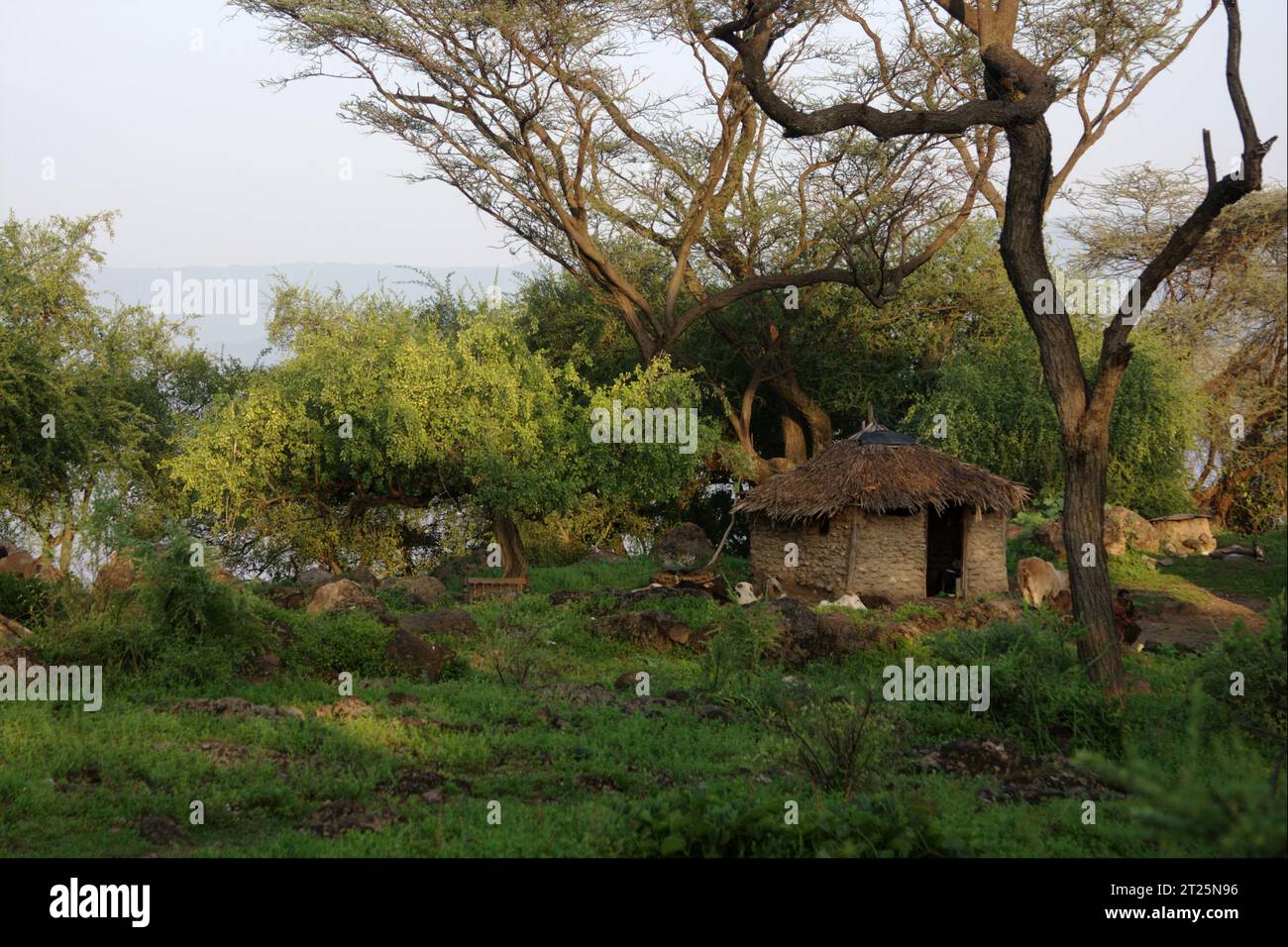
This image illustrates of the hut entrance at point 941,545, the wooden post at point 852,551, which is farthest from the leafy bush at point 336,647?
the hut entrance at point 941,545

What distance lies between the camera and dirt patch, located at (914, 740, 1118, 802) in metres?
7.77

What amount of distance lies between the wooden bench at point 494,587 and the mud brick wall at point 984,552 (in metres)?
7.12

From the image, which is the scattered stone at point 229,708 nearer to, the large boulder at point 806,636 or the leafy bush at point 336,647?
the leafy bush at point 336,647

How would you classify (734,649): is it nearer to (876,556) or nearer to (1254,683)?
(1254,683)

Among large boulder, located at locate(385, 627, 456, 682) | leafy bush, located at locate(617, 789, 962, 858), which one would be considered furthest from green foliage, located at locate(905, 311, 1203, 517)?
leafy bush, located at locate(617, 789, 962, 858)

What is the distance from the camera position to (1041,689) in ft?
31.2

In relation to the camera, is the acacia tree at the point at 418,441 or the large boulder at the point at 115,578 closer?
the large boulder at the point at 115,578

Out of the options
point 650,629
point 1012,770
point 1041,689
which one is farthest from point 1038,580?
point 1012,770

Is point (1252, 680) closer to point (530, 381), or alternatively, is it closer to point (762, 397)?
point (530, 381)

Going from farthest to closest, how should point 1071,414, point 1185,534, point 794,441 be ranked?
1. point 794,441
2. point 1185,534
3. point 1071,414

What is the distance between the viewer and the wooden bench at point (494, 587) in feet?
A: 59.0

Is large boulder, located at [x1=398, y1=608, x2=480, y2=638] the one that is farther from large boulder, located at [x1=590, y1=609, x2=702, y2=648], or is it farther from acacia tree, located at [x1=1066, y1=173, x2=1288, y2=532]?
acacia tree, located at [x1=1066, y1=173, x2=1288, y2=532]

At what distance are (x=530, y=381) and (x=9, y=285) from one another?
25.7 ft

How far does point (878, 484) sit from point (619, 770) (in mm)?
10802
